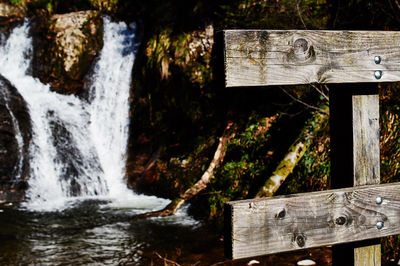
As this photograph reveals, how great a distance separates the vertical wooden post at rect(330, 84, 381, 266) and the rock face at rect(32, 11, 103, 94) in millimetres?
8266

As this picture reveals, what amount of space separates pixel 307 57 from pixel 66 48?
912 cm

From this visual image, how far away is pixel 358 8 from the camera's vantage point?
596 centimetres

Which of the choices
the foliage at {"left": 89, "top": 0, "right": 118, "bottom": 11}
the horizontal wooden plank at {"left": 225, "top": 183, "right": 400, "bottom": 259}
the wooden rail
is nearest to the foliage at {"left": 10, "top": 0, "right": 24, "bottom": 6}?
the foliage at {"left": 89, "top": 0, "right": 118, "bottom": 11}

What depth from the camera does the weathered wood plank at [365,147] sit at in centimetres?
195

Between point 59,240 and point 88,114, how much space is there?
13.6 feet

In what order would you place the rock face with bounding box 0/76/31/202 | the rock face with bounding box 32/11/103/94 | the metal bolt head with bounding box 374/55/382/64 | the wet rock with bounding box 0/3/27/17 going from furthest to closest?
the wet rock with bounding box 0/3/27/17, the rock face with bounding box 32/11/103/94, the rock face with bounding box 0/76/31/202, the metal bolt head with bounding box 374/55/382/64

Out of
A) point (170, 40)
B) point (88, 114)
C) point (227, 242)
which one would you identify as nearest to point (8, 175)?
point (88, 114)

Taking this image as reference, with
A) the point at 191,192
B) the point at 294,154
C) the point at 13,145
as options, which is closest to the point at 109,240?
the point at 191,192

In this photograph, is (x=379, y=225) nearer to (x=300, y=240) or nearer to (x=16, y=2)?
(x=300, y=240)

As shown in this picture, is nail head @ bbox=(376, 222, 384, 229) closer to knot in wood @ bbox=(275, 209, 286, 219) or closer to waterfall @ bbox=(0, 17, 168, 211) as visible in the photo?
knot in wood @ bbox=(275, 209, 286, 219)

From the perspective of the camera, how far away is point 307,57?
5.72ft

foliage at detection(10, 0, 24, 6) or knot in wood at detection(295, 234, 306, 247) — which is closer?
knot in wood at detection(295, 234, 306, 247)

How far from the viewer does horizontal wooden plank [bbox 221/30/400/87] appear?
5.39ft

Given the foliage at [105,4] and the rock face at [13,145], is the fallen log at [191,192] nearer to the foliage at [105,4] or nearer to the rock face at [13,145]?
the rock face at [13,145]
